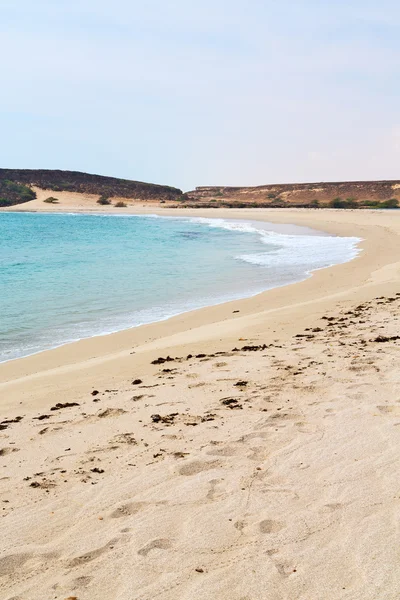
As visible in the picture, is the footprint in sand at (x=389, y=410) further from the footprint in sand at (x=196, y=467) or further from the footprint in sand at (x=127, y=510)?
the footprint in sand at (x=127, y=510)

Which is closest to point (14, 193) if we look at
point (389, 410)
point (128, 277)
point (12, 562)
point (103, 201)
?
point (103, 201)

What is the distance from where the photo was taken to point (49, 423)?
486 cm

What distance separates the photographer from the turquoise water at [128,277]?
10320 millimetres

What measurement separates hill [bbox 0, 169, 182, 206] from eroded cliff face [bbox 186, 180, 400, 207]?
1179 cm

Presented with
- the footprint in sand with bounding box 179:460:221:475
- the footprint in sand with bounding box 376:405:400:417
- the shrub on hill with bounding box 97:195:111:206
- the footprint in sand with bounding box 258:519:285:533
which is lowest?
the footprint in sand with bounding box 258:519:285:533

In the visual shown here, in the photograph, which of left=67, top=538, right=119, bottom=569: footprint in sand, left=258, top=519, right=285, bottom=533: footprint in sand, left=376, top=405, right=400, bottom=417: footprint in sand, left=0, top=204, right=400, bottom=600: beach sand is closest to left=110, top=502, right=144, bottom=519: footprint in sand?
left=0, top=204, right=400, bottom=600: beach sand

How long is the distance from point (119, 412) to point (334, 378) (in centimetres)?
192

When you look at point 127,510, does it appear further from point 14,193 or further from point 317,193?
point 14,193

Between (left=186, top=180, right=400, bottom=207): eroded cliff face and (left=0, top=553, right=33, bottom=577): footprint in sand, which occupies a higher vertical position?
(left=186, top=180, right=400, bottom=207): eroded cliff face

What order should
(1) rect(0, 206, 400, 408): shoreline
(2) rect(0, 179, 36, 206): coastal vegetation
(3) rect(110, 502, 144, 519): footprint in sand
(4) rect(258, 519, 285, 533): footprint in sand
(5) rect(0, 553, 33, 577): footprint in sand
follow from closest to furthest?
(5) rect(0, 553, 33, 577): footprint in sand, (4) rect(258, 519, 285, 533): footprint in sand, (3) rect(110, 502, 144, 519): footprint in sand, (1) rect(0, 206, 400, 408): shoreline, (2) rect(0, 179, 36, 206): coastal vegetation

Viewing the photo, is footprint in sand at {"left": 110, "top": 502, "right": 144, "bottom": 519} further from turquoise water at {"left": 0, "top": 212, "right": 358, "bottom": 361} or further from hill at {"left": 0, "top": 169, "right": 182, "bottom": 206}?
hill at {"left": 0, "top": 169, "right": 182, "bottom": 206}

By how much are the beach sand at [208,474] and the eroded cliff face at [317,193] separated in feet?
224

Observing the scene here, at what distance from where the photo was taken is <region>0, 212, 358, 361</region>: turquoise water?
1032 cm

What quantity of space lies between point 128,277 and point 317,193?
7129cm
